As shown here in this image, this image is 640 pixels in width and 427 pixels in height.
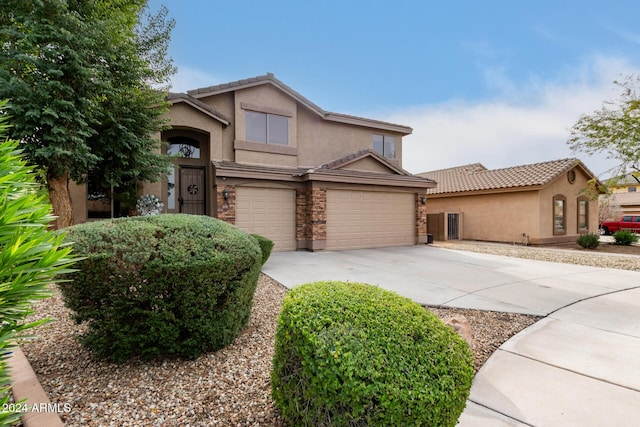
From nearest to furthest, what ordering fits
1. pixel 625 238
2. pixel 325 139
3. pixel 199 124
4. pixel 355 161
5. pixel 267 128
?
pixel 199 124 < pixel 267 128 < pixel 355 161 < pixel 325 139 < pixel 625 238

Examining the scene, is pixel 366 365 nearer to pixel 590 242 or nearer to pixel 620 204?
pixel 590 242

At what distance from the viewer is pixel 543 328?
3898mm

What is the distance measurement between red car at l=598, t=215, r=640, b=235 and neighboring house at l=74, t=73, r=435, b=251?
1973cm

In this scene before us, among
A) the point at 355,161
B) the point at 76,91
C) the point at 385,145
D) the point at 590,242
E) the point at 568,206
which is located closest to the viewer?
the point at 76,91

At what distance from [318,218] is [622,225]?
84.4ft

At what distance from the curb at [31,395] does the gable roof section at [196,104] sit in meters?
9.28

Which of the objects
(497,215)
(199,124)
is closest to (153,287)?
(199,124)

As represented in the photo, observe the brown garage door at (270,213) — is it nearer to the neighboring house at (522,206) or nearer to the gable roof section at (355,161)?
the gable roof section at (355,161)

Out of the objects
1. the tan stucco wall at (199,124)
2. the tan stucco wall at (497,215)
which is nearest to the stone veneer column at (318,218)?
the tan stucco wall at (199,124)

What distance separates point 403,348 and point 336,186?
33.0 feet

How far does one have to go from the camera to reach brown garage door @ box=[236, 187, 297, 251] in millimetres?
10547

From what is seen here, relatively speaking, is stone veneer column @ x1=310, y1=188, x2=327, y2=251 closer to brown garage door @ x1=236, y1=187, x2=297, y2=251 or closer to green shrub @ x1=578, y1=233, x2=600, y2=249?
brown garage door @ x1=236, y1=187, x2=297, y2=251

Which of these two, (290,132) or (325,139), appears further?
(325,139)

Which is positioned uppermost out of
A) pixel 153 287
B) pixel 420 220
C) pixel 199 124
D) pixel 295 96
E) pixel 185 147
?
pixel 295 96
